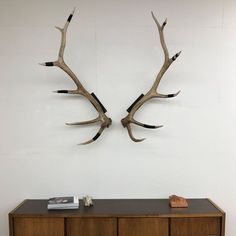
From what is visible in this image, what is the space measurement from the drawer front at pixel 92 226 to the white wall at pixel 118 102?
1.24 feet

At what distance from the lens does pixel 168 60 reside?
2.22 m

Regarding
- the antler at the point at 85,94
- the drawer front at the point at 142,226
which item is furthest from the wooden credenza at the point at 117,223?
the antler at the point at 85,94

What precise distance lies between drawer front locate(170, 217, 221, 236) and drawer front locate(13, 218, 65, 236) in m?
0.86

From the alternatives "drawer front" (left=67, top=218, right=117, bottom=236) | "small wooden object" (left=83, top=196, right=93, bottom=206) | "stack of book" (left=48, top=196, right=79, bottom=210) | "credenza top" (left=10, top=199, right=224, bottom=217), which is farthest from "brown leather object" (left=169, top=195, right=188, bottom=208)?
"stack of book" (left=48, top=196, right=79, bottom=210)

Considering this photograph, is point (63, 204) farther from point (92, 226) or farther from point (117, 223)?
point (117, 223)

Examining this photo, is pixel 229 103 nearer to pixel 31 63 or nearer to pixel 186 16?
pixel 186 16

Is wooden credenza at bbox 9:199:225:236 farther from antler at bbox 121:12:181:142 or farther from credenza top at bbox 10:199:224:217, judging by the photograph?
antler at bbox 121:12:181:142

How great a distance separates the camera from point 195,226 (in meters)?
2.04

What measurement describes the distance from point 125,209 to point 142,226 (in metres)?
0.18

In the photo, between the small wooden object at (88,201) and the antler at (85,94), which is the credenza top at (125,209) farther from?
the antler at (85,94)

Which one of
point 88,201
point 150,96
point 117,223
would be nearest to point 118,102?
point 150,96

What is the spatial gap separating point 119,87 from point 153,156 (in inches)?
26.9

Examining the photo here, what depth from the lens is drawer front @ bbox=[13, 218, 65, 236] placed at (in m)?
2.02

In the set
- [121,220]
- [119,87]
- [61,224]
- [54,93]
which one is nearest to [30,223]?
[61,224]
